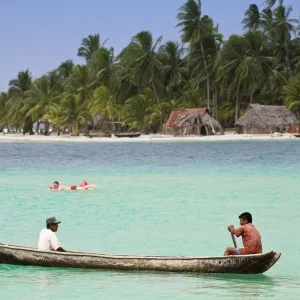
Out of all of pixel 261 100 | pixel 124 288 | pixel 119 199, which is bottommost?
pixel 124 288

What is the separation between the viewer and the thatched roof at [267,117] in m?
66.2

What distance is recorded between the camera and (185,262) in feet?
33.5

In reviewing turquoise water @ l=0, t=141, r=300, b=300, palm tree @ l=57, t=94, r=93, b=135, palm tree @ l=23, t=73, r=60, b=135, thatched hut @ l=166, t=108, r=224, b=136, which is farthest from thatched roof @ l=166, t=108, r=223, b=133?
turquoise water @ l=0, t=141, r=300, b=300

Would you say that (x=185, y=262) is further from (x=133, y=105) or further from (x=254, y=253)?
(x=133, y=105)

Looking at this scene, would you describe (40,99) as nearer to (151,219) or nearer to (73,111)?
(73,111)

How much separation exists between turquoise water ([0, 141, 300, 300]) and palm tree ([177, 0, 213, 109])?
108 feet

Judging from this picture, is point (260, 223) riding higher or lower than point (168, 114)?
lower

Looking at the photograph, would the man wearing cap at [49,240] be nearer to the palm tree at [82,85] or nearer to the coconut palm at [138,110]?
the coconut palm at [138,110]

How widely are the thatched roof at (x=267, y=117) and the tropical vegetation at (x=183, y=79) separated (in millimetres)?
1058

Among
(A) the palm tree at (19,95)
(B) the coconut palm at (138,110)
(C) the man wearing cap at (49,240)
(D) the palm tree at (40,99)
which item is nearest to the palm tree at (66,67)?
(A) the palm tree at (19,95)

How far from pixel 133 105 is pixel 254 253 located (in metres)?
60.1

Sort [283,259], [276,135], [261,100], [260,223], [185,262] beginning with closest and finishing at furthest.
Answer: [185,262] → [283,259] → [260,223] → [276,135] → [261,100]

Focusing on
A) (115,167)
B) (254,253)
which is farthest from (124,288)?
(115,167)

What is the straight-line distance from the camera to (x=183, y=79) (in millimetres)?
75938
